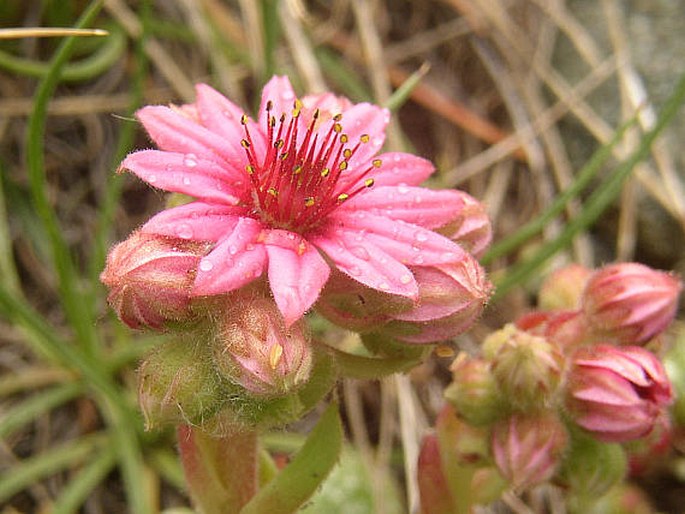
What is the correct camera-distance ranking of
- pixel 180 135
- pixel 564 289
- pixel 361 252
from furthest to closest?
pixel 564 289
pixel 180 135
pixel 361 252

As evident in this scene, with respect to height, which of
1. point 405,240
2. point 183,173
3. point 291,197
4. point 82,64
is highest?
point 82,64

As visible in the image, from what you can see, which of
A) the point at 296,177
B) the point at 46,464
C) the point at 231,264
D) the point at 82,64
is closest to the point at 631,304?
the point at 296,177

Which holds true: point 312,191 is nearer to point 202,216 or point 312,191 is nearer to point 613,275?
point 202,216

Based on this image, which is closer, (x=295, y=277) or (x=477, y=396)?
(x=295, y=277)

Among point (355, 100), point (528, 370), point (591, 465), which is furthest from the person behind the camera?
point (355, 100)

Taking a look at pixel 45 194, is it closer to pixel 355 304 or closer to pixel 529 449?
pixel 355 304

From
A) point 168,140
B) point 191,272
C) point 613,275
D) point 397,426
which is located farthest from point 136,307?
point 397,426

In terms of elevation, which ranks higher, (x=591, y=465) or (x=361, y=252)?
(x=361, y=252)

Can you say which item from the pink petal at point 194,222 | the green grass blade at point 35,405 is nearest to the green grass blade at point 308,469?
the pink petal at point 194,222
